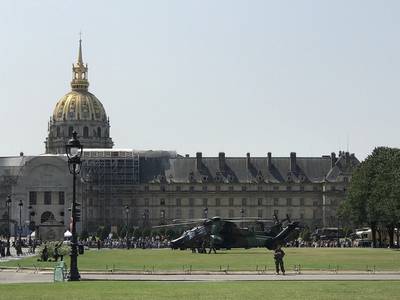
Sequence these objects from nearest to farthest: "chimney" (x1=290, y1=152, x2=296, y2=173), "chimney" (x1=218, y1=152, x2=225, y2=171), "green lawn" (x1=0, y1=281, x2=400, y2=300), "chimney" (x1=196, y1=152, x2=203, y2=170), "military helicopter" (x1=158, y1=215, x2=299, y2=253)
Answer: "green lawn" (x1=0, y1=281, x2=400, y2=300)
"military helicopter" (x1=158, y1=215, x2=299, y2=253)
"chimney" (x1=218, y1=152, x2=225, y2=171)
"chimney" (x1=290, y1=152, x2=296, y2=173)
"chimney" (x1=196, y1=152, x2=203, y2=170)

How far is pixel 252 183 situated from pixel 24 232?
136ft

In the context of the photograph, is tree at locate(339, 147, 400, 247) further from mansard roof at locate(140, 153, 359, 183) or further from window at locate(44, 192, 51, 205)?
window at locate(44, 192, 51, 205)

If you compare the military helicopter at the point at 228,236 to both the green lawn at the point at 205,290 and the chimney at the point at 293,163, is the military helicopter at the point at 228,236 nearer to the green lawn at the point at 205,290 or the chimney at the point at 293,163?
the green lawn at the point at 205,290

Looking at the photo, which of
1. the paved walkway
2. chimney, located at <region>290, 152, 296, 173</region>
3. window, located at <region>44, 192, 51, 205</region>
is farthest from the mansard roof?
the paved walkway

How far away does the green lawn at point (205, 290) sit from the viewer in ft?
112

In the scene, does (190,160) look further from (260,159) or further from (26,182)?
(26,182)

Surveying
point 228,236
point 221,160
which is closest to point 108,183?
point 221,160

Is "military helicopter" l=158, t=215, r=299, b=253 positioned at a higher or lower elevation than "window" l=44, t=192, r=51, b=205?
lower

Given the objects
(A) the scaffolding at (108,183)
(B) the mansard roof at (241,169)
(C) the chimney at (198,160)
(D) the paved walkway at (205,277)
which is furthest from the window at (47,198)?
(D) the paved walkway at (205,277)

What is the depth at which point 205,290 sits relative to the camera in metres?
36.7

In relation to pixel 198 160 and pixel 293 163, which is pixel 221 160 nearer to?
pixel 198 160

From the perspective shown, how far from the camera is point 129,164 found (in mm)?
188500

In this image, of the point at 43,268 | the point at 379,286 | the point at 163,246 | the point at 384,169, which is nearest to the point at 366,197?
the point at 384,169

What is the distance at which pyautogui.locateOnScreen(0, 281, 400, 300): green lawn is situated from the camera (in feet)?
112
